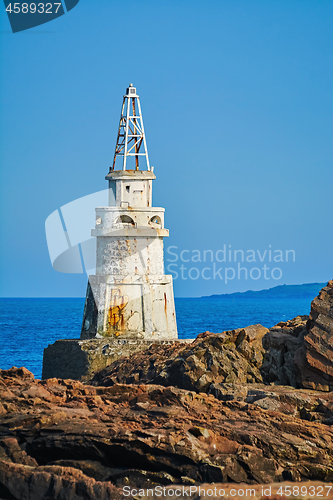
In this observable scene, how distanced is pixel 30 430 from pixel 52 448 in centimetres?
53

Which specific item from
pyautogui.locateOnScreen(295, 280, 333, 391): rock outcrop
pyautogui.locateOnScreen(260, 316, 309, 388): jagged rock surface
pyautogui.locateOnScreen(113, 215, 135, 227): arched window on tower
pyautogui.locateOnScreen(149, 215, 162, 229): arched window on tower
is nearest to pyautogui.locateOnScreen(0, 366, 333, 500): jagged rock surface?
pyautogui.locateOnScreen(295, 280, 333, 391): rock outcrop

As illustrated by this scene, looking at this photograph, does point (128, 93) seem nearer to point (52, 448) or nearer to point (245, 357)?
point (245, 357)

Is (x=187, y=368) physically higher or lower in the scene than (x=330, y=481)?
higher

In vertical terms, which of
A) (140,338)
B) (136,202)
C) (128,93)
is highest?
(128,93)

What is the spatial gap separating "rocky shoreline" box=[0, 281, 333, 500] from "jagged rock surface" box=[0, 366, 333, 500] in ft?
0.05

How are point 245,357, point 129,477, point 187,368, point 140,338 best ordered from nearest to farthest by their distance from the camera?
1. point 129,477
2. point 187,368
3. point 245,357
4. point 140,338

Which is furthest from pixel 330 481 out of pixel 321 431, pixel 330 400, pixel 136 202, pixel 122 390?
pixel 136 202

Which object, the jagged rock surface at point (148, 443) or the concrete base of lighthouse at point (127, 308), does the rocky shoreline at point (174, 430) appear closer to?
the jagged rock surface at point (148, 443)

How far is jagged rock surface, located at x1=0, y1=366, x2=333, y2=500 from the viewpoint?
8.70m

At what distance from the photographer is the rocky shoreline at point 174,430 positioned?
8742 millimetres

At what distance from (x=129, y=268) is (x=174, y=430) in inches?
483

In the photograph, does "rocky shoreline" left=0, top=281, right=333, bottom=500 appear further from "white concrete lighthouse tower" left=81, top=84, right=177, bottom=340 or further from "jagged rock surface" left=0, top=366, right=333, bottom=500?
"white concrete lighthouse tower" left=81, top=84, right=177, bottom=340

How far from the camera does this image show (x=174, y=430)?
9414 mm

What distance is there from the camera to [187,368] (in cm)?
1256
